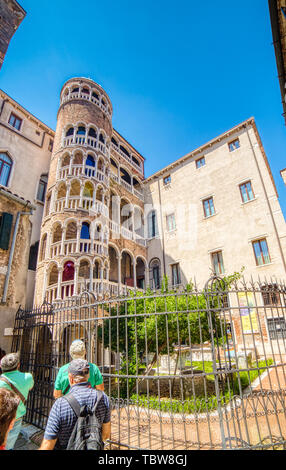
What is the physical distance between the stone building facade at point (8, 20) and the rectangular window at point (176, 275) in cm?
1633

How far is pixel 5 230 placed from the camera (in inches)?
318

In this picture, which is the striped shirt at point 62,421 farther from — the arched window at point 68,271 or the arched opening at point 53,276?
the arched window at point 68,271

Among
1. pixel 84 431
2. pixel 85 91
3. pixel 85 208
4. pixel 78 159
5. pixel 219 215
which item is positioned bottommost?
pixel 84 431

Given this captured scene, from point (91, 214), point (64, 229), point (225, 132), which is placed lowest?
point (64, 229)

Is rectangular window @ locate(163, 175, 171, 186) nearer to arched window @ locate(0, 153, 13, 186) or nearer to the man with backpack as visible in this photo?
arched window @ locate(0, 153, 13, 186)

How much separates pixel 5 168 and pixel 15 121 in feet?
14.6

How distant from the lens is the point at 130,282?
21188 mm

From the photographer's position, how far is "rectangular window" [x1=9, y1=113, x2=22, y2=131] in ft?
60.0

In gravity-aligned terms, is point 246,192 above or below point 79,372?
above

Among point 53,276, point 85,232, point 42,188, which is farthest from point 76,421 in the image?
point 42,188

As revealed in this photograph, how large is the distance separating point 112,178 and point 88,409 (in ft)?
63.1

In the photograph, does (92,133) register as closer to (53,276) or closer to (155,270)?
(53,276)
